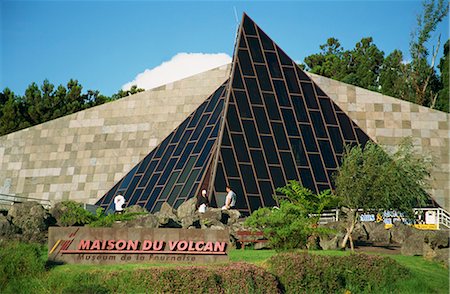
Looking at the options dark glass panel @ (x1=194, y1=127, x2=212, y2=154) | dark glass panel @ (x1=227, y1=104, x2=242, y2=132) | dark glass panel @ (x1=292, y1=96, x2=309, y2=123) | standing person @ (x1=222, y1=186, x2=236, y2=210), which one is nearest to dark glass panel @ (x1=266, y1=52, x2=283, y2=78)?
dark glass panel @ (x1=292, y1=96, x2=309, y2=123)

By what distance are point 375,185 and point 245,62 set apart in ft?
45.9

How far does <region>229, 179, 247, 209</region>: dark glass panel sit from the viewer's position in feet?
135

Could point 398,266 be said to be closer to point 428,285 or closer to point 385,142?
point 428,285

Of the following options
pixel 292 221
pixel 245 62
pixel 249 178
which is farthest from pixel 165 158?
pixel 292 221

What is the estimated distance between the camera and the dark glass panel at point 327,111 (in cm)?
4697

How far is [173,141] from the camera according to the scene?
47594 mm

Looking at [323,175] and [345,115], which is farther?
[345,115]

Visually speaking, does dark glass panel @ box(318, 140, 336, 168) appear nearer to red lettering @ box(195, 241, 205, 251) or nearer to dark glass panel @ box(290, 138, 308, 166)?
dark glass panel @ box(290, 138, 308, 166)

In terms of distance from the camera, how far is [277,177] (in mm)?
43062

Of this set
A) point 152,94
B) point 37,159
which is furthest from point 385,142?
point 37,159

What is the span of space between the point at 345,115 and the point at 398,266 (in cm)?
2080

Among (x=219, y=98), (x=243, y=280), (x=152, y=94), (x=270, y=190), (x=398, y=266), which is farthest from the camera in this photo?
(x=152, y=94)

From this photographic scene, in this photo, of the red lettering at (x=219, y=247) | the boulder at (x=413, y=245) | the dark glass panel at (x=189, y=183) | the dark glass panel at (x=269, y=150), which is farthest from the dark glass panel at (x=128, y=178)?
the boulder at (x=413, y=245)

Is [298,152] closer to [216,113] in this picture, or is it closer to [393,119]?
[216,113]
